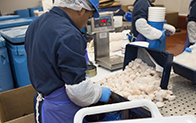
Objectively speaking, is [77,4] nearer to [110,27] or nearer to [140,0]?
[110,27]

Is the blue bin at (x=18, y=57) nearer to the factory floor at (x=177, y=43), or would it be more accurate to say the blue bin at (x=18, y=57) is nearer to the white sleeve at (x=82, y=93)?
the white sleeve at (x=82, y=93)

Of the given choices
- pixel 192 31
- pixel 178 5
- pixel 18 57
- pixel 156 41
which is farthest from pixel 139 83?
pixel 178 5

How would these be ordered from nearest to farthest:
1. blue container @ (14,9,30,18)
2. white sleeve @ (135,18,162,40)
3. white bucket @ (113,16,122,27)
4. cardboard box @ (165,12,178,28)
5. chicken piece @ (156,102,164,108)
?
chicken piece @ (156,102,164,108) → white sleeve @ (135,18,162,40) → white bucket @ (113,16,122,27) → blue container @ (14,9,30,18) → cardboard box @ (165,12,178,28)

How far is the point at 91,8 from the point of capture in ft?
3.63

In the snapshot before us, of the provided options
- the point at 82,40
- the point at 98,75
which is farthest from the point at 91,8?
the point at 98,75

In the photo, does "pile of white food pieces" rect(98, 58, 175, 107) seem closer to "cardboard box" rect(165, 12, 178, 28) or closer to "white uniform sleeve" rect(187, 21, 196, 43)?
"white uniform sleeve" rect(187, 21, 196, 43)

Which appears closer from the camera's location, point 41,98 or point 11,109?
point 41,98

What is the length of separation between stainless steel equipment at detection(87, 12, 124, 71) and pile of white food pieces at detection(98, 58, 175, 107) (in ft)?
1.54

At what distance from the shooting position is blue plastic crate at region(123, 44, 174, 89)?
4.14 feet

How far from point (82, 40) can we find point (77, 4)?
0.76 ft

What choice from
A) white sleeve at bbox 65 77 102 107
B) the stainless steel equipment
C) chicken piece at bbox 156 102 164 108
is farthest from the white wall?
white sleeve at bbox 65 77 102 107

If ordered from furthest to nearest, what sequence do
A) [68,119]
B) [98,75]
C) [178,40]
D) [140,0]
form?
[178,40] → [140,0] → [98,75] → [68,119]

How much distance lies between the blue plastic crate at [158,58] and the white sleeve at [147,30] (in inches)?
32.8

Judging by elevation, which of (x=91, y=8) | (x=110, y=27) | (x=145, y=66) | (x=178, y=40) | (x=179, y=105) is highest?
(x=91, y=8)
